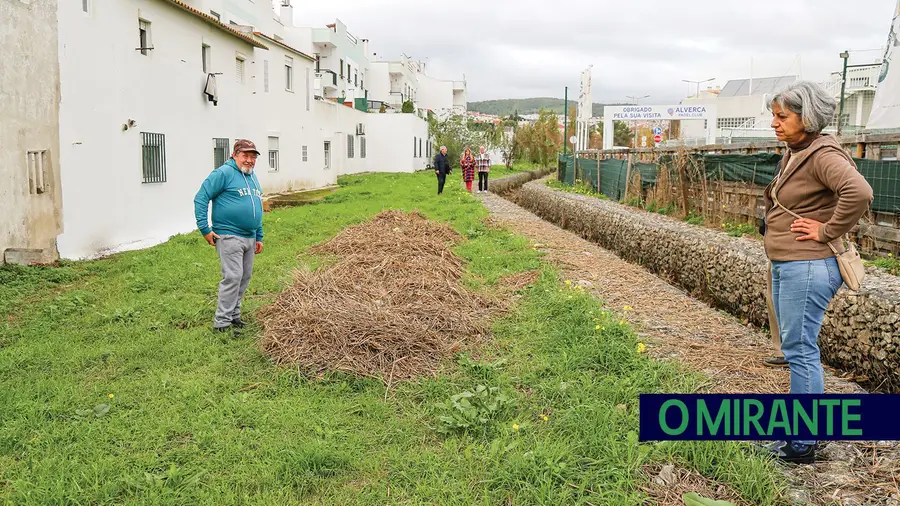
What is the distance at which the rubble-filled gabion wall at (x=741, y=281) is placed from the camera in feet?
15.3

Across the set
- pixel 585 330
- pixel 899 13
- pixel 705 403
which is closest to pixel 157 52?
pixel 585 330

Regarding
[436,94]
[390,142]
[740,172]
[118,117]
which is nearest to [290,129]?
[118,117]

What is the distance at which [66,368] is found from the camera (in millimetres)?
5109

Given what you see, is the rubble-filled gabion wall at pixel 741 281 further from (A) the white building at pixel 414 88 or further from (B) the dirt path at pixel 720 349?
(A) the white building at pixel 414 88

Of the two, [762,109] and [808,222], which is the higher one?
[762,109]

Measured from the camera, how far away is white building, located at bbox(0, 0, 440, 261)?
927 cm

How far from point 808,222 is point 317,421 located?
289 centimetres

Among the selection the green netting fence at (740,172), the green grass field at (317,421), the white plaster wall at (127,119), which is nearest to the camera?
the green grass field at (317,421)

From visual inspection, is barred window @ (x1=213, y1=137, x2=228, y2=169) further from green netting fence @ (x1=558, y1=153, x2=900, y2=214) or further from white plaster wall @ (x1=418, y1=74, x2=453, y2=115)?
white plaster wall @ (x1=418, y1=74, x2=453, y2=115)

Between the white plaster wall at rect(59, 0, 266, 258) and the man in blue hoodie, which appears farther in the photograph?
the white plaster wall at rect(59, 0, 266, 258)

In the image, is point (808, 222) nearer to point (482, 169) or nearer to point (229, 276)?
point (229, 276)

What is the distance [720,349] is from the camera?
5094mm

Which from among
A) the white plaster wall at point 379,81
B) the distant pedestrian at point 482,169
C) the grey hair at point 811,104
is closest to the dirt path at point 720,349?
the grey hair at point 811,104

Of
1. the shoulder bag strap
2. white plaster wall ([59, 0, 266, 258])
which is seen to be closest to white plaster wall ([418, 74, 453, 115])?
white plaster wall ([59, 0, 266, 258])
